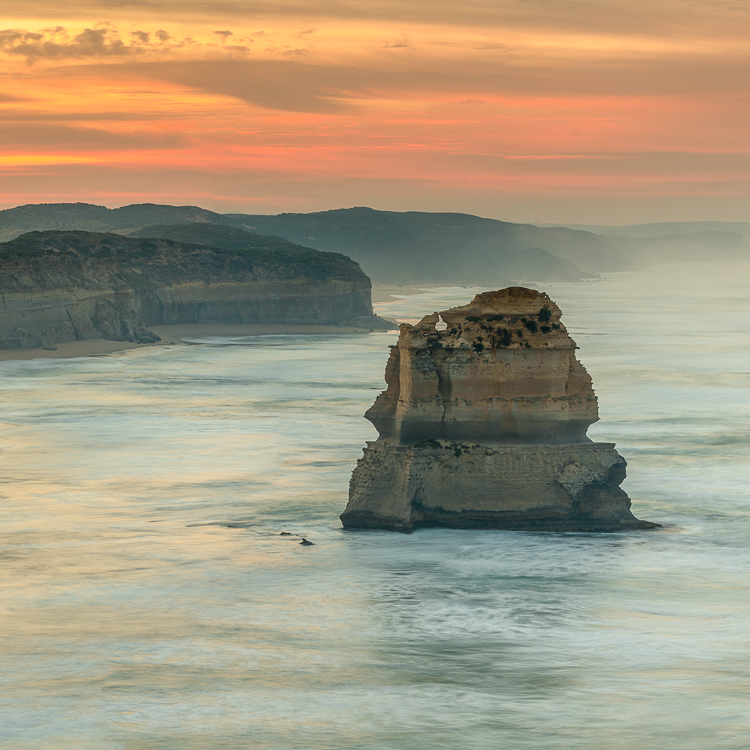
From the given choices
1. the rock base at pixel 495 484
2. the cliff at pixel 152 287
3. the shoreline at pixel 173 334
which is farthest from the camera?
the cliff at pixel 152 287

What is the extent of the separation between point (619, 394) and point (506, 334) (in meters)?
35.4

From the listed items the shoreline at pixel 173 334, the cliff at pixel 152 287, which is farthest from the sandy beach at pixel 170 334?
the cliff at pixel 152 287

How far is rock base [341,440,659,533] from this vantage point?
27641 mm

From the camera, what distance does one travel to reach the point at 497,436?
92.0 ft

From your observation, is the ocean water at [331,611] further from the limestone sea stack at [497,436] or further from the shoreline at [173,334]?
the shoreline at [173,334]

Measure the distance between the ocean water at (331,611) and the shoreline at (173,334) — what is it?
138 feet

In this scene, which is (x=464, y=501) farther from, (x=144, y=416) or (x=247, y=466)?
(x=144, y=416)

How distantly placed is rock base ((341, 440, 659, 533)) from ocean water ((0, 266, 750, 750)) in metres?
0.50

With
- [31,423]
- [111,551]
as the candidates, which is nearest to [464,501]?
[111,551]

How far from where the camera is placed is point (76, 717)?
18328 millimetres

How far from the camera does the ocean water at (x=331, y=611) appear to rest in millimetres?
18297

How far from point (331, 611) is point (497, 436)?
6350mm

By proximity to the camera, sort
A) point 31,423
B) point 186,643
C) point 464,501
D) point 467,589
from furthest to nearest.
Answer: point 31,423
point 464,501
point 467,589
point 186,643

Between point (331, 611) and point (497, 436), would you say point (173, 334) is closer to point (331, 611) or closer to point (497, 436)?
point (497, 436)
